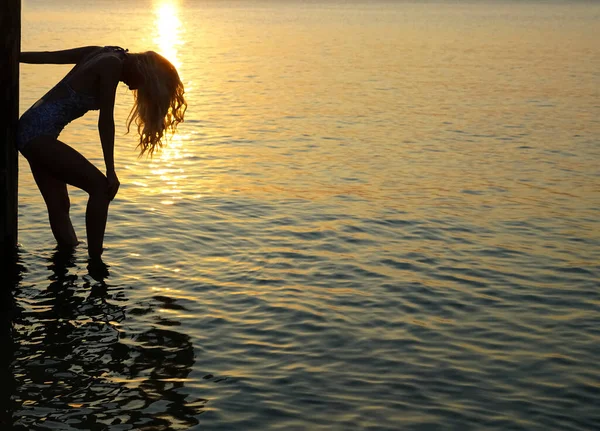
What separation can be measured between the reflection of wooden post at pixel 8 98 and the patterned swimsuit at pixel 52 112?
0.15 metres

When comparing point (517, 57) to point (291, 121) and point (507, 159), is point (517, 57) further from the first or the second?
point (507, 159)

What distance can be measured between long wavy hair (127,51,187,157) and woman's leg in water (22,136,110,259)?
54 centimetres

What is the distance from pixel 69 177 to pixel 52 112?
1.75 feet

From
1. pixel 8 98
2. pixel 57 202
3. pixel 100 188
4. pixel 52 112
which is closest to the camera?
pixel 52 112

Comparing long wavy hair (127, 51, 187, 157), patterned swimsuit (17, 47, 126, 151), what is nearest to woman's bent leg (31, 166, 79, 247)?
patterned swimsuit (17, 47, 126, 151)

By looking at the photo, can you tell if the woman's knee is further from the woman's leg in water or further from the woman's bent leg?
the woman's bent leg

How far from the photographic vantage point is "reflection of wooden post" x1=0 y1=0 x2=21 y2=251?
7281mm

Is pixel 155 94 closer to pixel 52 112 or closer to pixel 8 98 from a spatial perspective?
pixel 52 112

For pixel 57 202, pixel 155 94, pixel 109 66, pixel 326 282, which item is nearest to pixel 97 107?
pixel 109 66

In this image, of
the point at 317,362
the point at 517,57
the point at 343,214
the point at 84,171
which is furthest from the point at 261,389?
the point at 517,57

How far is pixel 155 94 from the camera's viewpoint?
7.09 metres

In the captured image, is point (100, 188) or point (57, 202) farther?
point (57, 202)

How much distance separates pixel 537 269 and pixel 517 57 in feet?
76.9

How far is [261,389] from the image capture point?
5695mm
